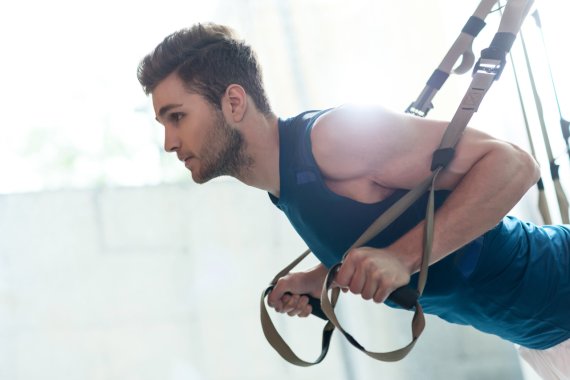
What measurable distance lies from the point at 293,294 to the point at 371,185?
0.88 ft

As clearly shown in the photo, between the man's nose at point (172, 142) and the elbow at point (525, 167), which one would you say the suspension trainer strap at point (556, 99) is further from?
the man's nose at point (172, 142)

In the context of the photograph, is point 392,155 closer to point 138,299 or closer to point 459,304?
point 459,304

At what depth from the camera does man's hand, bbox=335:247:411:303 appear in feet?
3.10

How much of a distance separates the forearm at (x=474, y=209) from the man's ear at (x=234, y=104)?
1.32 ft

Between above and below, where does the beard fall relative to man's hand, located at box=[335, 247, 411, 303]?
above

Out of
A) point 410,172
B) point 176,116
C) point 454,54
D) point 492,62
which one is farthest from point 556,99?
point 176,116

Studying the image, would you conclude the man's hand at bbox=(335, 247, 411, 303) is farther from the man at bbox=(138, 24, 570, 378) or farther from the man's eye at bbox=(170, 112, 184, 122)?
the man's eye at bbox=(170, 112, 184, 122)

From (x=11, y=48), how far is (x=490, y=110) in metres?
1.37

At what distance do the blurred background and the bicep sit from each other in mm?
966

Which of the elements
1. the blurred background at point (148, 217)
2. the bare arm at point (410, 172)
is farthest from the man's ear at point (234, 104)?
the blurred background at point (148, 217)

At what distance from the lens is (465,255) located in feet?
3.88

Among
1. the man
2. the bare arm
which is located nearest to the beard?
the man

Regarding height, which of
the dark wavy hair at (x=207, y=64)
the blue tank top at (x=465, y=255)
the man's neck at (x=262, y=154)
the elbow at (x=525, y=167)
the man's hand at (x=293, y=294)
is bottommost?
the man's hand at (x=293, y=294)

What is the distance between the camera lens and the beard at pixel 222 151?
1273 mm
